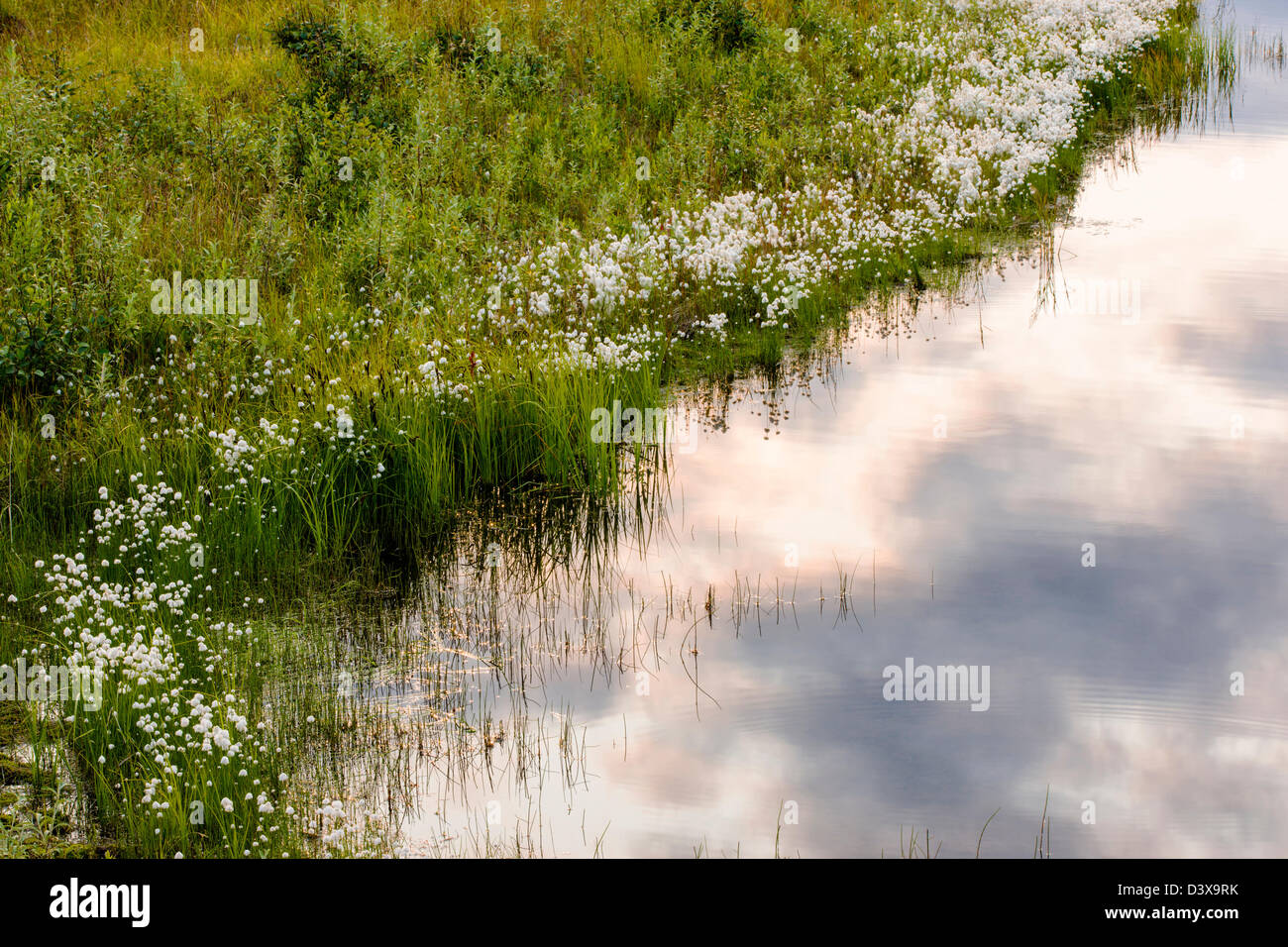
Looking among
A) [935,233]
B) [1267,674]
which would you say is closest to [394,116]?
[935,233]

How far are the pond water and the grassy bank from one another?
758 millimetres

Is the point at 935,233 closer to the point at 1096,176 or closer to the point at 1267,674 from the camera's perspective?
the point at 1096,176

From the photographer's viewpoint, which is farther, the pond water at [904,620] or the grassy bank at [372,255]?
the grassy bank at [372,255]

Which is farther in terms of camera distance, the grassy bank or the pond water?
the grassy bank

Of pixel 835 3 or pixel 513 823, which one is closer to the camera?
pixel 513 823

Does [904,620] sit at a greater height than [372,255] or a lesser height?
lesser

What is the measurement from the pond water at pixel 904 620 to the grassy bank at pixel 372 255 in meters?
0.76

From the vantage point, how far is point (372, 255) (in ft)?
34.7

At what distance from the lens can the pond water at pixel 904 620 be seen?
221 inches

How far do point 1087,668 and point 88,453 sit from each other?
6.65 meters

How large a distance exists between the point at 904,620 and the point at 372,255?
5947mm

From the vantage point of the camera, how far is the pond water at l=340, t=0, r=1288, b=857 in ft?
18.5

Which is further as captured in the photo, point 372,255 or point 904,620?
point 372,255

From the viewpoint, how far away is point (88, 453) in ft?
27.2
